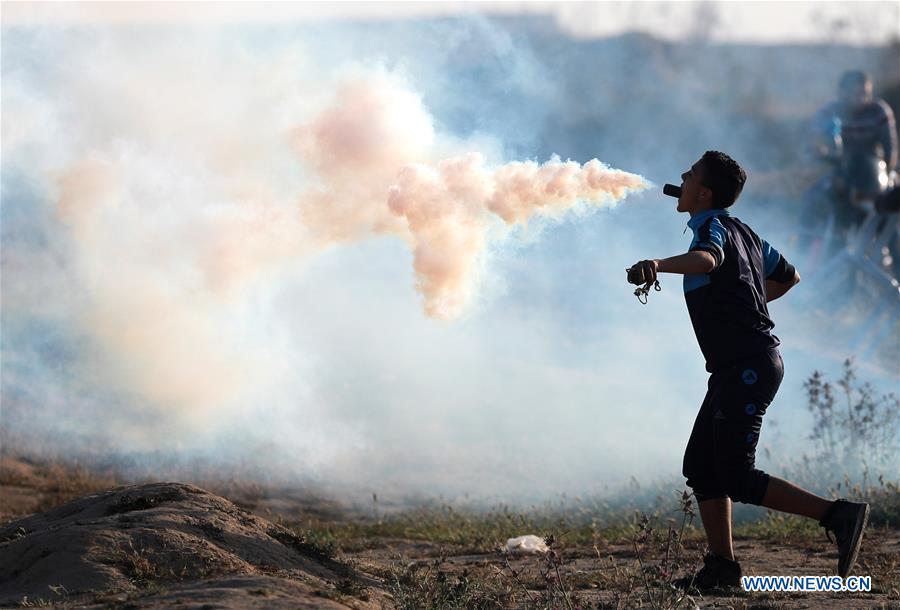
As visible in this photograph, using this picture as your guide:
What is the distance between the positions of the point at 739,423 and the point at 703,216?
0.88 meters

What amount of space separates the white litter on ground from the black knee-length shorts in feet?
5.41

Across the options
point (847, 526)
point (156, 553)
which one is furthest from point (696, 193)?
point (156, 553)

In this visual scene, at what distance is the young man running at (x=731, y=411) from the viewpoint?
185 inches

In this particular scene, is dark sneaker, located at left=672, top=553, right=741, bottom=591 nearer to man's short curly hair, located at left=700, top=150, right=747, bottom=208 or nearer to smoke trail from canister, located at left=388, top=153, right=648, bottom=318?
man's short curly hair, located at left=700, top=150, right=747, bottom=208

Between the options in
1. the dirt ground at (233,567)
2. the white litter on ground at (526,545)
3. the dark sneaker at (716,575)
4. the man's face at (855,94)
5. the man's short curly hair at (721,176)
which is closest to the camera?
the dirt ground at (233,567)

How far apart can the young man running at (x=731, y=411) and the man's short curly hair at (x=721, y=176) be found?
137 millimetres

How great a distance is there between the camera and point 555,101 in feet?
72.2

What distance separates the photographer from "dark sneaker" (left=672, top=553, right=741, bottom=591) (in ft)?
15.8

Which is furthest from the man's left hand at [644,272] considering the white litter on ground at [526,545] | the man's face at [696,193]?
the white litter on ground at [526,545]

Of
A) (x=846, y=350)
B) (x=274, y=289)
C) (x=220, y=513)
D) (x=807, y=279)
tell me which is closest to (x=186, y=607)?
(x=220, y=513)

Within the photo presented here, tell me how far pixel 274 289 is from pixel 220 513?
6.63m

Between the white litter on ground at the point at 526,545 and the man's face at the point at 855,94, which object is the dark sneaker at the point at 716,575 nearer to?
the white litter on ground at the point at 526,545

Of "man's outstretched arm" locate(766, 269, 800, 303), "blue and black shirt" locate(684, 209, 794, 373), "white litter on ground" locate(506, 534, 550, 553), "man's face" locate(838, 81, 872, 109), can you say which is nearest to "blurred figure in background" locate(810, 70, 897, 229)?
"man's face" locate(838, 81, 872, 109)

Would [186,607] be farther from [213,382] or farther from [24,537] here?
[213,382]
